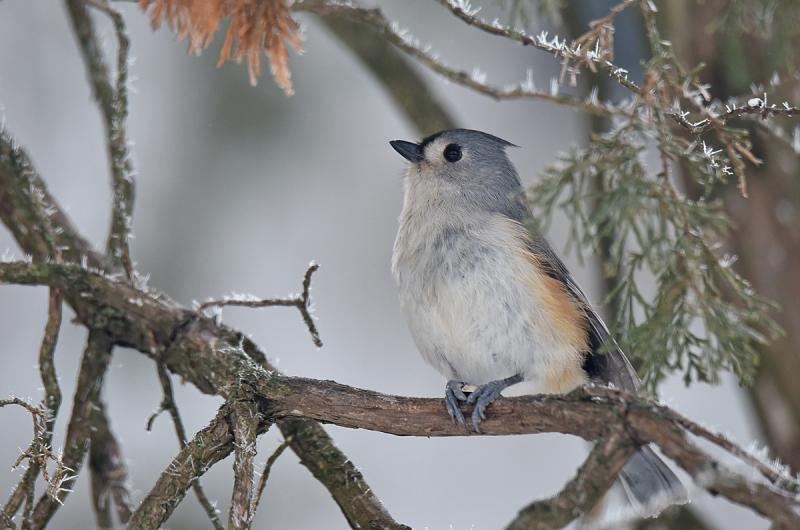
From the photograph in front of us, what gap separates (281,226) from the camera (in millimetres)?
5402

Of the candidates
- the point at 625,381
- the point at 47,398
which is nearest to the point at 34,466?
the point at 47,398

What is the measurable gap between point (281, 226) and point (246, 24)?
11.3 feet

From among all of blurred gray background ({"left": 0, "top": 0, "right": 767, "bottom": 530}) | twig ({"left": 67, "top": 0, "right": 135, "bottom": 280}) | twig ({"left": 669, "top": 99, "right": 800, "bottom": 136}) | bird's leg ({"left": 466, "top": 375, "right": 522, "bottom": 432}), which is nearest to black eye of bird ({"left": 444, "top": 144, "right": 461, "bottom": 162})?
bird's leg ({"left": 466, "top": 375, "right": 522, "bottom": 432})

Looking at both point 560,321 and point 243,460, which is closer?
point 243,460

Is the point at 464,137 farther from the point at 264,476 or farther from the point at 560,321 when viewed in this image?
the point at 264,476

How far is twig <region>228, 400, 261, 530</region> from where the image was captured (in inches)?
67.1

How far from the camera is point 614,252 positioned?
5.55ft

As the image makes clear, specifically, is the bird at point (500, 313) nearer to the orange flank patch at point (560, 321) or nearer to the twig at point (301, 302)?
the orange flank patch at point (560, 321)

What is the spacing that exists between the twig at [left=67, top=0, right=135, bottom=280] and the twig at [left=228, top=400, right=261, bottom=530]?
2.59 ft

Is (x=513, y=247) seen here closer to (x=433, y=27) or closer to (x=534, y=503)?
(x=534, y=503)

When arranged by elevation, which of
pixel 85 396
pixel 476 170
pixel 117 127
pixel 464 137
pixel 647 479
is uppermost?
pixel 117 127

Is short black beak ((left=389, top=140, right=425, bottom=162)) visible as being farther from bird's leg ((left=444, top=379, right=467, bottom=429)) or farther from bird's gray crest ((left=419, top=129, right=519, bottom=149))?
bird's leg ((left=444, top=379, right=467, bottom=429))

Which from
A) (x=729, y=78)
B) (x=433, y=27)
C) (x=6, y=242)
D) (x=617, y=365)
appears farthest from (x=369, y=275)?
(x=617, y=365)

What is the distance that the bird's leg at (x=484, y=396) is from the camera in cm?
195
